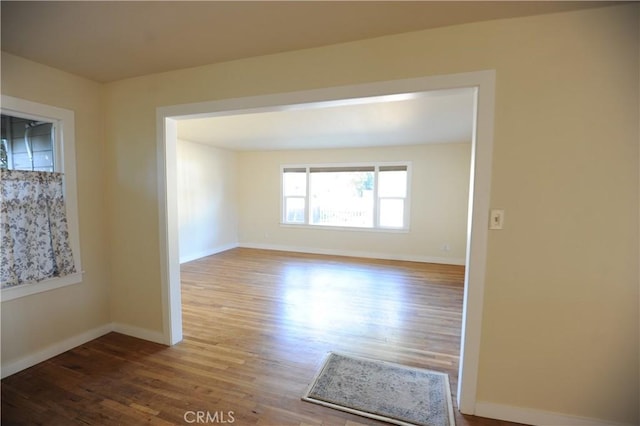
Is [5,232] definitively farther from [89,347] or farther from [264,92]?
[264,92]

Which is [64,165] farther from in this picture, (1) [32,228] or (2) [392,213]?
(2) [392,213]

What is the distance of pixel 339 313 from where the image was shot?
340 centimetres

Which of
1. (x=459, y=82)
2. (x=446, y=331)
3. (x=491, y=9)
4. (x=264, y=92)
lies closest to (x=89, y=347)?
(x=264, y=92)

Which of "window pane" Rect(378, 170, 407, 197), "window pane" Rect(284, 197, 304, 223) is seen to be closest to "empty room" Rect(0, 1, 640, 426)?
"window pane" Rect(378, 170, 407, 197)

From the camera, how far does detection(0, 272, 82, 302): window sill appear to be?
2164 mm

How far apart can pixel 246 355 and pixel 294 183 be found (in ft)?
16.1

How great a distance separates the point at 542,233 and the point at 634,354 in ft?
2.74

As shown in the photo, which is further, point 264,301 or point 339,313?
point 264,301

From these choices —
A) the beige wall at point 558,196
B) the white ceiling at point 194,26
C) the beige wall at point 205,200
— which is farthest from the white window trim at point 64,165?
the beige wall at point 205,200

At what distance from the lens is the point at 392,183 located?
20.1 ft

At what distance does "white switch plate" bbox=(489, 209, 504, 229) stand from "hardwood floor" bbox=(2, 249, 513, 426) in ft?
4.11

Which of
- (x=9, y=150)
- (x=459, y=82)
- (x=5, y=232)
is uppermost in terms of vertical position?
(x=459, y=82)

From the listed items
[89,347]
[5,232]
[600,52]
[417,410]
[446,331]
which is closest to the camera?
[600,52]

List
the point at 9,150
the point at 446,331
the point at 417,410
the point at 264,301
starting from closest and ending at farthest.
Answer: the point at 417,410
the point at 9,150
the point at 446,331
the point at 264,301
